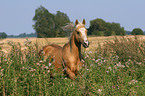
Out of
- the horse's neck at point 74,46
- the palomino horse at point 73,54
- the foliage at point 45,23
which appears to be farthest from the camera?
the foliage at point 45,23

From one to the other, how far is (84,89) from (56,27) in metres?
73.8

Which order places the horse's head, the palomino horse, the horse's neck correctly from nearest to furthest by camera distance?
1. the horse's head
2. the palomino horse
3. the horse's neck

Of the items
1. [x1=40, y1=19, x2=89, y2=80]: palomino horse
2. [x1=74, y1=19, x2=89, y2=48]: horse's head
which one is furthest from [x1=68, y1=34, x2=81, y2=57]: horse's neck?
[x1=74, y1=19, x2=89, y2=48]: horse's head

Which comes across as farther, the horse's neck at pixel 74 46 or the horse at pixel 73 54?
the horse's neck at pixel 74 46

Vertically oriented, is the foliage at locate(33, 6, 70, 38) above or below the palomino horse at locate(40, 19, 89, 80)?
above

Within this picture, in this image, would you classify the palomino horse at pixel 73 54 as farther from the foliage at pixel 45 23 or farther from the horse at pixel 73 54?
the foliage at pixel 45 23

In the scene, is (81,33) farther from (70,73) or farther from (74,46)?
(70,73)

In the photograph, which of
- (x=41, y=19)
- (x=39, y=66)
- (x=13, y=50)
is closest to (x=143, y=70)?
(x=39, y=66)

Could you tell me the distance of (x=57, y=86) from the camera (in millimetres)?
4961


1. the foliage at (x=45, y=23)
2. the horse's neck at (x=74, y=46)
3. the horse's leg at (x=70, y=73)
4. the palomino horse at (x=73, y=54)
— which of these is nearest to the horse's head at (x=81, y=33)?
the palomino horse at (x=73, y=54)

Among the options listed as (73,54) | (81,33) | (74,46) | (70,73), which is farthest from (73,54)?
(81,33)

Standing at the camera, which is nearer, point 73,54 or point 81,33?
point 81,33

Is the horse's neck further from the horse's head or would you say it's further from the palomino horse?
the horse's head

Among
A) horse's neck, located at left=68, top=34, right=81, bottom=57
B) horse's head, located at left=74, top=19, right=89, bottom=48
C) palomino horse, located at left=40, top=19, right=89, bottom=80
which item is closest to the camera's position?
horse's head, located at left=74, top=19, right=89, bottom=48
